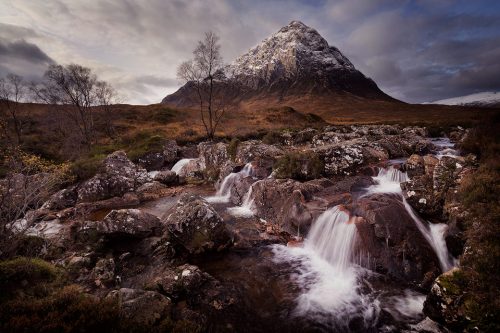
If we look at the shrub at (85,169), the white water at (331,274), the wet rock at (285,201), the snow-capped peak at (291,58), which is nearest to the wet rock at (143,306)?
the white water at (331,274)

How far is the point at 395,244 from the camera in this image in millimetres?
8992

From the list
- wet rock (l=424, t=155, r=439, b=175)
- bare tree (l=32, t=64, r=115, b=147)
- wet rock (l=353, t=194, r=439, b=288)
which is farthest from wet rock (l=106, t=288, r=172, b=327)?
bare tree (l=32, t=64, r=115, b=147)

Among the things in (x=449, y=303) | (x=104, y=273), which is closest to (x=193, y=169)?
(x=104, y=273)

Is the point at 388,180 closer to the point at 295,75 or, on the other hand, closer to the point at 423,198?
the point at 423,198

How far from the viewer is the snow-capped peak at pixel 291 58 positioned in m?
166

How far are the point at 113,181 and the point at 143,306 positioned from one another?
15403 mm

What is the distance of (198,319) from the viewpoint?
688 centimetres

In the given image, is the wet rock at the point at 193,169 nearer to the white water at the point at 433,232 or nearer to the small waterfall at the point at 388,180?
the small waterfall at the point at 388,180

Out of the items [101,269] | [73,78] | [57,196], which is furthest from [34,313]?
[73,78]

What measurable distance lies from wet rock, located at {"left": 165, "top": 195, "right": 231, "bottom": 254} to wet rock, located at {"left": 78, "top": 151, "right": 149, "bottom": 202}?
10.6 metres

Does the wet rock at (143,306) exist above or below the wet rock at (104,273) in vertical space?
above

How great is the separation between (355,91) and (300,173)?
148m

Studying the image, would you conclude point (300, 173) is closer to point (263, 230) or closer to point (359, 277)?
point (263, 230)

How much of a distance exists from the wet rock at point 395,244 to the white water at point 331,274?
538 mm
